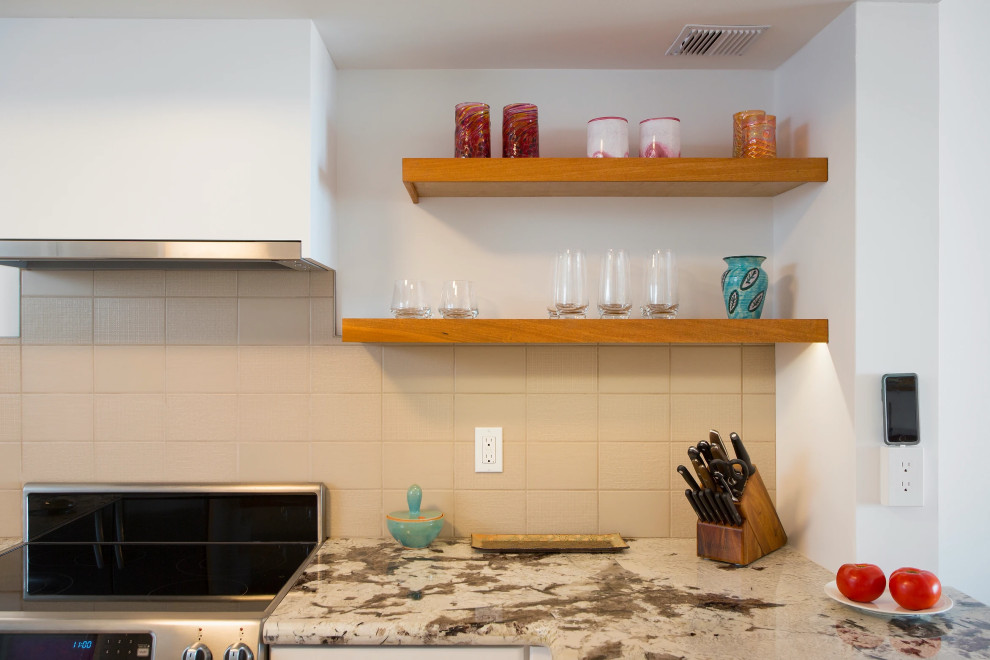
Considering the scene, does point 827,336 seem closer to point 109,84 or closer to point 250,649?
point 250,649

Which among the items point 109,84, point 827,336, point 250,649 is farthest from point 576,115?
point 250,649

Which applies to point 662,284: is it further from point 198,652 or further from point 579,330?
point 198,652

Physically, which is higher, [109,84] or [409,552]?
[109,84]

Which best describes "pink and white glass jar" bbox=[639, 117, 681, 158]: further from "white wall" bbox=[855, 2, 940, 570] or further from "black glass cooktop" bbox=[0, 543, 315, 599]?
"black glass cooktop" bbox=[0, 543, 315, 599]

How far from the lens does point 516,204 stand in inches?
78.6

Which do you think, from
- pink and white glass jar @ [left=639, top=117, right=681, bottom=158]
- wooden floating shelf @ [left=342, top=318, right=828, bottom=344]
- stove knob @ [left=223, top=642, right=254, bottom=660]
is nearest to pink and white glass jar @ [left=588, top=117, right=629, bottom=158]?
pink and white glass jar @ [left=639, top=117, right=681, bottom=158]

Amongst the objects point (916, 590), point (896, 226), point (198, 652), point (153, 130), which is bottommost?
point (198, 652)

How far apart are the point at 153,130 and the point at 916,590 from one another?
1.86 m

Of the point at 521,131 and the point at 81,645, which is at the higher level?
the point at 521,131

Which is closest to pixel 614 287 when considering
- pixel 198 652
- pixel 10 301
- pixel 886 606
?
pixel 886 606

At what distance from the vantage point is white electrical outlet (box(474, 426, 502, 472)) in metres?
1.97

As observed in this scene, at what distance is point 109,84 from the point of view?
165 centimetres

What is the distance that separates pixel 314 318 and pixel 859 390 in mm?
1353

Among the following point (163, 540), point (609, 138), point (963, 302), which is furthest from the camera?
point (163, 540)
